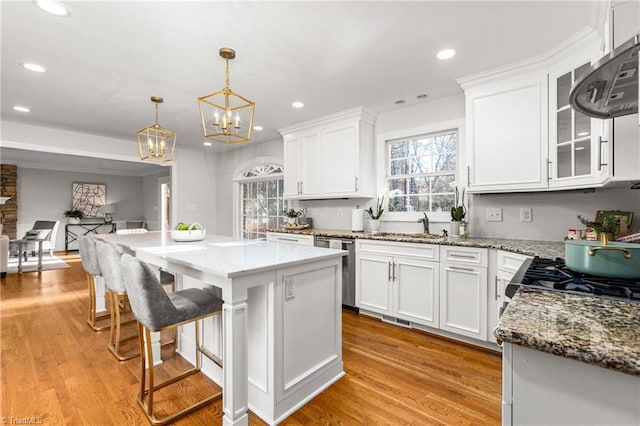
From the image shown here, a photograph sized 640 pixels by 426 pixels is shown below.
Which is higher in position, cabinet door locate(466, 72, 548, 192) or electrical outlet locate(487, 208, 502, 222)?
cabinet door locate(466, 72, 548, 192)

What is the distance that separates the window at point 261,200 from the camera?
5453 mm

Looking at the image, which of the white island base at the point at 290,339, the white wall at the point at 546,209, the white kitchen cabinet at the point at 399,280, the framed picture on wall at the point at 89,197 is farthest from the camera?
the framed picture on wall at the point at 89,197

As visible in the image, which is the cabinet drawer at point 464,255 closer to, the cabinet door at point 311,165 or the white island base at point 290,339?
the white island base at point 290,339

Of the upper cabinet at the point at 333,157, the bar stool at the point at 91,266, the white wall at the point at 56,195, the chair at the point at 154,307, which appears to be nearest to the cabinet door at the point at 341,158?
the upper cabinet at the point at 333,157

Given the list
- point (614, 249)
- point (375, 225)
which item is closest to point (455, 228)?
point (375, 225)

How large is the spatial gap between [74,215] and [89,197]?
771mm

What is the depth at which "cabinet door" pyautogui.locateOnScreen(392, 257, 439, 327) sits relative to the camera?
2.80m

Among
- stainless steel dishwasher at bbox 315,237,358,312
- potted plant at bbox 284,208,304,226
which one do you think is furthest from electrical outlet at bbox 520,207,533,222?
potted plant at bbox 284,208,304,226

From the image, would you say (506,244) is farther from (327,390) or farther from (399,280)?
(327,390)

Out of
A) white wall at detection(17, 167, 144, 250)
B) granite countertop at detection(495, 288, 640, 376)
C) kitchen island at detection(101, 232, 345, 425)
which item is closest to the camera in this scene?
granite countertop at detection(495, 288, 640, 376)

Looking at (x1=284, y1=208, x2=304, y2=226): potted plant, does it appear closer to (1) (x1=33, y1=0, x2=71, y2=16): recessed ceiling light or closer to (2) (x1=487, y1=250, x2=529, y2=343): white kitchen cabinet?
(2) (x1=487, y1=250, x2=529, y2=343): white kitchen cabinet

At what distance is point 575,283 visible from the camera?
1.09 metres

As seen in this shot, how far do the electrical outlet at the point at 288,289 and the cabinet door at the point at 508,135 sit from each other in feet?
6.74

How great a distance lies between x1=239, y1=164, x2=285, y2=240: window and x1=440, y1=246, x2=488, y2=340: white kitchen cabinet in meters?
3.25
